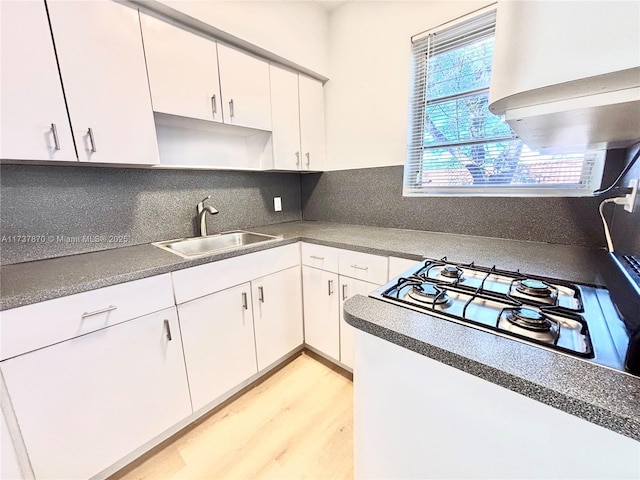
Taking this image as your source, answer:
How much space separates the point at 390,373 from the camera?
686 millimetres

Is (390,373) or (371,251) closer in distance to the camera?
(390,373)

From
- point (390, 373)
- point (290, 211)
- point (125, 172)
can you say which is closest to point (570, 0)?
point (390, 373)

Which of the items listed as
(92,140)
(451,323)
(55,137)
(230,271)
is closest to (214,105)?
(92,140)

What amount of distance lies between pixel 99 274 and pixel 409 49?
2.17 meters

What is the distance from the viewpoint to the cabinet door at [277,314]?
65.9 inches

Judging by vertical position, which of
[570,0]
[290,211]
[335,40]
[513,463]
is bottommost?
[513,463]

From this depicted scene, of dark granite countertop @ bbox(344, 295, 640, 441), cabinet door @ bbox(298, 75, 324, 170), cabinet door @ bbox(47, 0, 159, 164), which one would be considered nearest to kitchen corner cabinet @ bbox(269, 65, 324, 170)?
cabinet door @ bbox(298, 75, 324, 170)

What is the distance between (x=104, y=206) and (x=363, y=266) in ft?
4.99

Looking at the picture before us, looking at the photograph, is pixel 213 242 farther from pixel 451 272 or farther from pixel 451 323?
pixel 451 323

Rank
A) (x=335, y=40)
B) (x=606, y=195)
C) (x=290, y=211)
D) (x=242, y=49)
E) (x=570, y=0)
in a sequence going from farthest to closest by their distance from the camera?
(x=290, y=211)
(x=335, y=40)
(x=242, y=49)
(x=606, y=195)
(x=570, y=0)

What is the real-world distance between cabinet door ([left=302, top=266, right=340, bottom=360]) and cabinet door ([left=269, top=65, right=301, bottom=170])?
34.0 inches

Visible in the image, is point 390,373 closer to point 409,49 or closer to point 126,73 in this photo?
point 126,73


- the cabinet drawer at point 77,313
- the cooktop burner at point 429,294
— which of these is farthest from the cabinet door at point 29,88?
the cooktop burner at point 429,294

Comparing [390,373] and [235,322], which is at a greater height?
[390,373]
